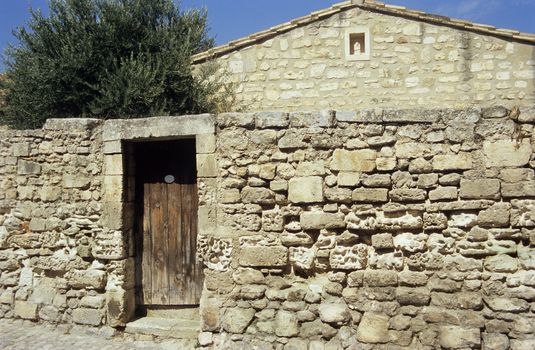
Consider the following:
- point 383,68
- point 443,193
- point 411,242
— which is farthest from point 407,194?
point 383,68

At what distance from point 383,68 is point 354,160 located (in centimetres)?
509

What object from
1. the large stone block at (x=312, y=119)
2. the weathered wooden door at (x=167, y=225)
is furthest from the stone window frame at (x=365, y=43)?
the large stone block at (x=312, y=119)

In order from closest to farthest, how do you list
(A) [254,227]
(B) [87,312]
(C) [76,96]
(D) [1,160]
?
(A) [254,227]
(B) [87,312]
(D) [1,160]
(C) [76,96]

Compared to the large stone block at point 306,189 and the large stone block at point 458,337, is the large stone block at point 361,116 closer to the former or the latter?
the large stone block at point 306,189

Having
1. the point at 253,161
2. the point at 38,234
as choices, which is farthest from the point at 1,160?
the point at 253,161

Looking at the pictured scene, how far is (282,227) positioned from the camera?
14.2 ft

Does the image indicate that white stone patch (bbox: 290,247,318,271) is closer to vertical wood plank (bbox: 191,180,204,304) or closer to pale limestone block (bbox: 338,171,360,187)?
pale limestone block (bbox: 338,171,360,187)

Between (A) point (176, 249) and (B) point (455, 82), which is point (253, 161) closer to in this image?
(A) point (176, 249)

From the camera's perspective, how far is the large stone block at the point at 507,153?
3.88 metres

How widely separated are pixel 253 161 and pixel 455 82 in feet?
18.8

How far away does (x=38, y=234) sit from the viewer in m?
5.19

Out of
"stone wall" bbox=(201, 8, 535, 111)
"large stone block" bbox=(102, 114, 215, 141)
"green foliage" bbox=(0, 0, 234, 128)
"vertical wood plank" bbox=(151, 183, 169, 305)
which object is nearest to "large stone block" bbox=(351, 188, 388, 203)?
"large stone block" bbox=(102, 114, 215, 141)

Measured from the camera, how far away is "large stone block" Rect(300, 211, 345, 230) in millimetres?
4199

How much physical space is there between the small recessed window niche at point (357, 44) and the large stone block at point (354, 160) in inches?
199
